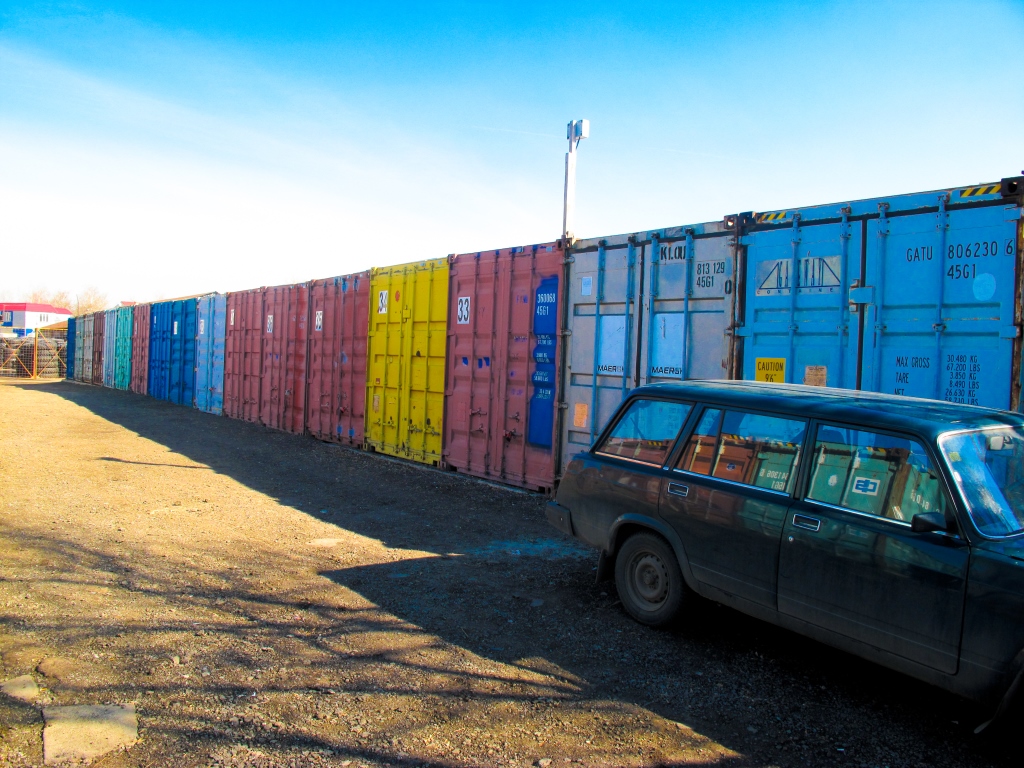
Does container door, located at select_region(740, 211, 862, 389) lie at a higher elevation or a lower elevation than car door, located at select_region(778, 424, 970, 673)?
higher

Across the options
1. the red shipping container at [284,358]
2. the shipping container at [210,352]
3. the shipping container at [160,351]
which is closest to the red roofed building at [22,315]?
the shipping container at [160,351]

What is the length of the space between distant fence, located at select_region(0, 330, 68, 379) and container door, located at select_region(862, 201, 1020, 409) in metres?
43.9

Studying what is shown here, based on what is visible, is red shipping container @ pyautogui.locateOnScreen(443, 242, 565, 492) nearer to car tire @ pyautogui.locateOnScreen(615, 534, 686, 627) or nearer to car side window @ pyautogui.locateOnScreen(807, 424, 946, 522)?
car tire @ pyautogui.locateOnScreen(615, 534, 686, 627)

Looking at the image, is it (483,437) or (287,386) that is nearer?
(483,437)

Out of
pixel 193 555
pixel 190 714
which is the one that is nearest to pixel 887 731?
pixel 190 714

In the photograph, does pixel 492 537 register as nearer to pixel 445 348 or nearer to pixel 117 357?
pixel 445 348

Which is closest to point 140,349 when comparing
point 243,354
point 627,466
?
point 243,354

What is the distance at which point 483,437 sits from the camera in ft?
36.0

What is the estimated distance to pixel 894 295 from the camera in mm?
6676

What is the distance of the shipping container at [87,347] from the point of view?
120ft

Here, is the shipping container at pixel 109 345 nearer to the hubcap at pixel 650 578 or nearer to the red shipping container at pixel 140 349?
the red shipping container at pixel 140 349

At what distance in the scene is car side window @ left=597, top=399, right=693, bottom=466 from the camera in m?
4.90

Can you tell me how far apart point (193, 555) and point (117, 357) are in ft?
95.9

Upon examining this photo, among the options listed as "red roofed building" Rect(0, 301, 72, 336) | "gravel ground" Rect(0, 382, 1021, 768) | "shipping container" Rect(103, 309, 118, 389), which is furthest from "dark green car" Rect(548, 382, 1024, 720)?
"red roofed building" Rect(0, 301, 72, 336)
